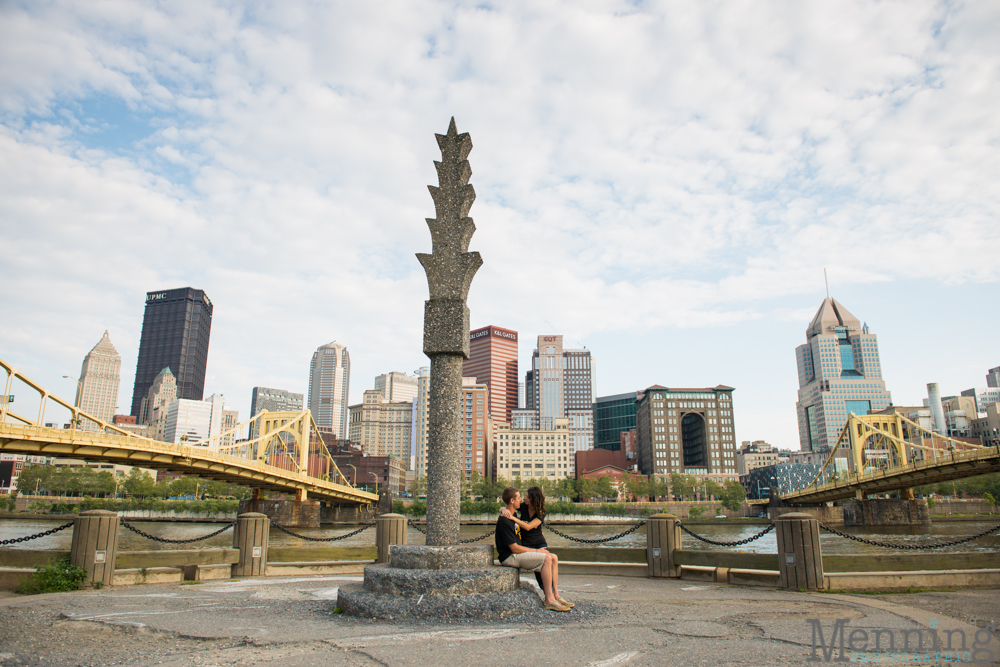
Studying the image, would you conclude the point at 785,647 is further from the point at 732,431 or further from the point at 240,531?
the point at 732,431

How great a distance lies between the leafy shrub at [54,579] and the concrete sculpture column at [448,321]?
5753 mm

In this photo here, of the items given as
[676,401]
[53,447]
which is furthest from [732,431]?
[53,447]

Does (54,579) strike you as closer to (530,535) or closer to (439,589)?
(439,589)

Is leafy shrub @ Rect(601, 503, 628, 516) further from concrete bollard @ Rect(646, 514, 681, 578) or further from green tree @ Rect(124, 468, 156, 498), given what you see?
concrete bollard @ Rect(646, 514, 681, 578)

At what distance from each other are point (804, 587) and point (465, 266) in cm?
719

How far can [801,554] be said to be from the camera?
32.5ft

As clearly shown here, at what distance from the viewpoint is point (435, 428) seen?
880cm

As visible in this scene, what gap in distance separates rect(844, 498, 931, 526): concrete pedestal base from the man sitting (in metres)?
70.3

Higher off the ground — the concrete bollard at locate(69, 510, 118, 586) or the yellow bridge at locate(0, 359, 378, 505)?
the yellow bridge at locate(0, 359, 378, 505)

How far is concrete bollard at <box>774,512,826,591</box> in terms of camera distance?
9820mm

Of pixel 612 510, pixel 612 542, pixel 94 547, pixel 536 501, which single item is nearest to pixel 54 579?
pixel 94 547

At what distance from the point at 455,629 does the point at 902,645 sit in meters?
4.25

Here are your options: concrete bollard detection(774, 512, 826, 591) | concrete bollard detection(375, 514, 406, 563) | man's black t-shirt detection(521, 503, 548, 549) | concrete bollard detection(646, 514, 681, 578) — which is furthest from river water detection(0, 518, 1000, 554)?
man's black t-shirt detection(521, 503, 548, 549)

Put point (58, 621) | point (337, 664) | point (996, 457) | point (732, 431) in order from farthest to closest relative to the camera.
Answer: point (732, 431)
point (996, 457)
point (58, 621)
point (337, 664)
